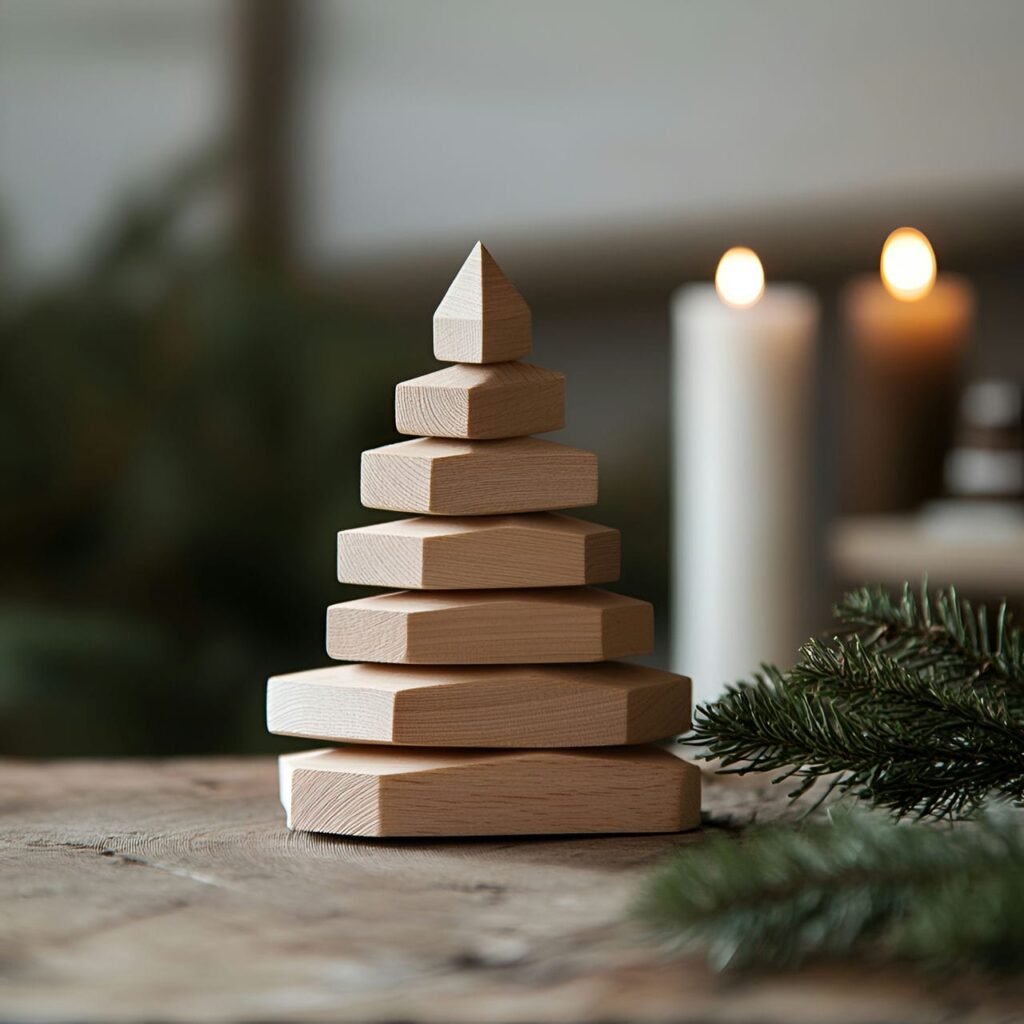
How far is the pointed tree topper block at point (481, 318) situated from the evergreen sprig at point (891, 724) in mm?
159

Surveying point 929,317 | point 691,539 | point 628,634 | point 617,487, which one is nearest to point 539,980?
point 628,634

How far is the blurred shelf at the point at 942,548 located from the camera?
1.42m

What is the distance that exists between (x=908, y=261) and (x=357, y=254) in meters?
1.08

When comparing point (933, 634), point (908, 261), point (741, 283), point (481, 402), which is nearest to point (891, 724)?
point (933, 634)

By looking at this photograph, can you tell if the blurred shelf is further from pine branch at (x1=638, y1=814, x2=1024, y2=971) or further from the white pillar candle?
pine branch at (x1=638, y1=814, x2=1024, y2=971)

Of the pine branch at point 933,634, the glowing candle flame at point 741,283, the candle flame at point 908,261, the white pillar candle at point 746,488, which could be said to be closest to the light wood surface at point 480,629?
the pine branch at point 933,634

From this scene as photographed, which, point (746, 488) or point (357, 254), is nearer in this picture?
point (746, 488)

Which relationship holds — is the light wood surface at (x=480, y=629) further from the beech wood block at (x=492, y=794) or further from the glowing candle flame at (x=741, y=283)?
the glowing candle flame at (x=741, y=283)

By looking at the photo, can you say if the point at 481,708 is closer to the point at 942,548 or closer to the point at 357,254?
the point at 942,548

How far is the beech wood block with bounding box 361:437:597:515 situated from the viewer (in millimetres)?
549

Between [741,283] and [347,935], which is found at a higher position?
[741,283]

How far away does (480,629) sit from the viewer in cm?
55

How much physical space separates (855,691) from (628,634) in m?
0.09

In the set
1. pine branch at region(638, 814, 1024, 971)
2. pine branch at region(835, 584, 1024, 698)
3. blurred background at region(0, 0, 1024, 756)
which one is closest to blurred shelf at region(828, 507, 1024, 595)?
blurred background at region(0, 0, 1024, 756)
